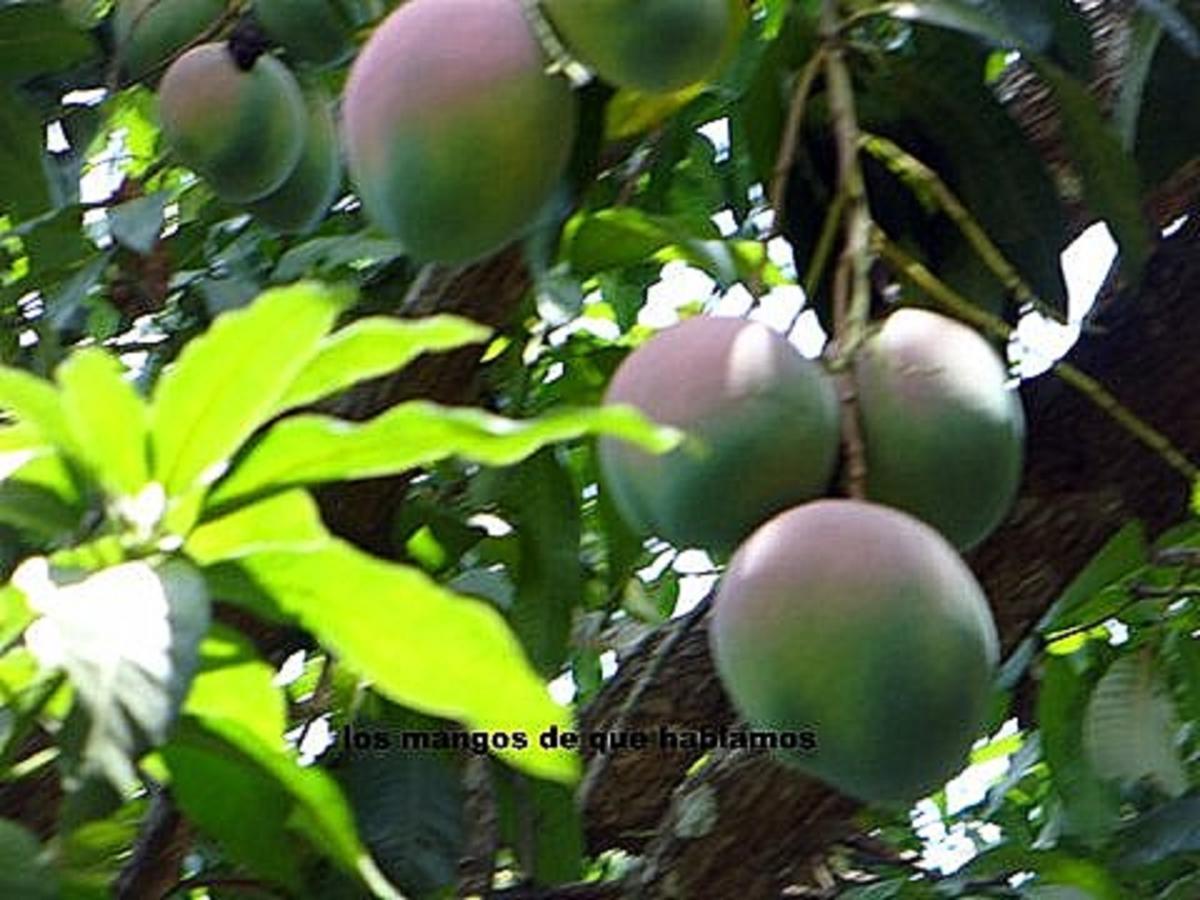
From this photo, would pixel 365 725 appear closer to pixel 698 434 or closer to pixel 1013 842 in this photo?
pixel 698 434

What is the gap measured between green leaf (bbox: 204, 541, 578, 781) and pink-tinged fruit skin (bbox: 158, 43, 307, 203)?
57cm

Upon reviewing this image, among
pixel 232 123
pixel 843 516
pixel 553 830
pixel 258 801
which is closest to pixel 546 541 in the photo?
pixel 553 830

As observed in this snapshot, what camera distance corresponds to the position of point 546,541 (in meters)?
1.04

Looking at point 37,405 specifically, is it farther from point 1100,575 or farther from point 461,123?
point 1100,575

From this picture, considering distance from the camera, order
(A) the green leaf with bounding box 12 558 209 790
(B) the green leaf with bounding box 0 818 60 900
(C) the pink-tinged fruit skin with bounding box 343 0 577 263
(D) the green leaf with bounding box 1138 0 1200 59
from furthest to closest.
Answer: (D) the green leaf with bounding box 1138 0 1200 59, (C) the pink-tinged fruit skin with bounding box 343 0 577 263, (B) the green leaf with bounding box 0 818 60 900, (A) the green leaf with bounding box 12 558 209 790

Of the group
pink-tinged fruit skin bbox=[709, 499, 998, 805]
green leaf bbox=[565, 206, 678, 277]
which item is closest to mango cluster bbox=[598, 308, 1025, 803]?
pink-tinged fruit skin bbox=[709, 499, 998, 805]

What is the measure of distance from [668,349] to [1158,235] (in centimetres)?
52

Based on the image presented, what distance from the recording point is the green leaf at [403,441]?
20.6 inches

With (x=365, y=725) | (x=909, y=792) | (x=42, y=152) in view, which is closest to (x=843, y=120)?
(x=909, y=792)

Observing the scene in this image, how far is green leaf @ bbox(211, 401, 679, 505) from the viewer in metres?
0.52

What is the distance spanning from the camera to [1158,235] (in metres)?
1.10

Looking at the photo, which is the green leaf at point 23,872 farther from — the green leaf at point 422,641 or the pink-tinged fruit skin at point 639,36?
the pink-tinged fruit skin at point 639,36

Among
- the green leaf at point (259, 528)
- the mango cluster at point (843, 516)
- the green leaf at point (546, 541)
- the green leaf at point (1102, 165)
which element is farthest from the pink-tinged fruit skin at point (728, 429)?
the green leaf at point (546, 541)

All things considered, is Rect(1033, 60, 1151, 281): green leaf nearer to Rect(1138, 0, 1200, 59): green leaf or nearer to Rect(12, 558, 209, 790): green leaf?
Rect(1138, 0, 1200, 59): green leaf
